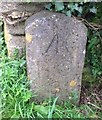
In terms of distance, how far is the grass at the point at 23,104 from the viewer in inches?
108

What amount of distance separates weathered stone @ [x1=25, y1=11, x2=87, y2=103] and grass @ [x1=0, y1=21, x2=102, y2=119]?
0.10 meters

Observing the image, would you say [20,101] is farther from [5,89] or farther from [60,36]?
[60,36]

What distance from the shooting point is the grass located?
108 inches

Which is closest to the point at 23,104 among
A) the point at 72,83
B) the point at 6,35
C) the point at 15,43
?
the point at 72,83

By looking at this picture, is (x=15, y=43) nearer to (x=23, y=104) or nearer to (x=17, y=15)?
(x=17, y=15)

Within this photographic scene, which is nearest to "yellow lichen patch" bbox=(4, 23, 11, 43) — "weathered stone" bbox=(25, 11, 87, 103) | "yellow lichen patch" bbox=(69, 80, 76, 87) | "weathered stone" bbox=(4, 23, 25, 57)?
"weathered stone" bbox=(4, 23, 25, 57)

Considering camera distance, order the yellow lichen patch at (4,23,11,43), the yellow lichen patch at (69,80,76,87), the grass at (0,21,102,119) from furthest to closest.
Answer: the yellow lichen patch at (4,23,11,43) < the yellow lichen patch at (69,80,76,87) < the grass at (0,21,102,119)

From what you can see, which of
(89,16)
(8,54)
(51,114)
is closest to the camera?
(51,114)

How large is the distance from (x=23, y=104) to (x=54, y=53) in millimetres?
471

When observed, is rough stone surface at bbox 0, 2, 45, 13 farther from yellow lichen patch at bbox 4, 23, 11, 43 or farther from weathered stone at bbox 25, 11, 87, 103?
yellow lichen patch at bbox 4, 23, 11, 43

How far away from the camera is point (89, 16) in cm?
299

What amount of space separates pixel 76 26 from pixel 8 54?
751mm

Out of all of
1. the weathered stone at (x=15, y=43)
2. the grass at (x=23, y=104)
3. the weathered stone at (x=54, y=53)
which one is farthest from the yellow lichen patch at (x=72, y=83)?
the weathered stone at (x=15, y=43)

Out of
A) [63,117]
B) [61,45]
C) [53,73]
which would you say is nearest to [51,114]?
[63,117]
